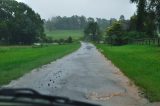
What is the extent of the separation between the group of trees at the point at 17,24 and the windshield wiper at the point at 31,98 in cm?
11631

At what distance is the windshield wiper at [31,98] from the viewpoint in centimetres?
390

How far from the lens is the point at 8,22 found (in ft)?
419

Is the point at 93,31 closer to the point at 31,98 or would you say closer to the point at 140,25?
the point at 140,25

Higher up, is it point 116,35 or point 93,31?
point 116,35

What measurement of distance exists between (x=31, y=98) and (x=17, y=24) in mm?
125777

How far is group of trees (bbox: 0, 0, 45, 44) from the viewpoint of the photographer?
127 m

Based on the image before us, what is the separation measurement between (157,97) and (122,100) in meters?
0.92

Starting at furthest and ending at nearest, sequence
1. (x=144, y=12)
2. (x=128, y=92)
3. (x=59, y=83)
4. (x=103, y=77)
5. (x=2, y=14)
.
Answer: (x=2, y=14), (x=144, y=12), (x=103, y=77), (x=59, y=83), (x=128, y=92)

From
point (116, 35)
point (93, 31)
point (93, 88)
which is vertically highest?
point (93, 88)

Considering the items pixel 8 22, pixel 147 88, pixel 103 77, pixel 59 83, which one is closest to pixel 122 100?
pixel 147 88

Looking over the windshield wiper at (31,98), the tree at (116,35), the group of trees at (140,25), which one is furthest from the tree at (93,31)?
the windshield wiper at (31,98)

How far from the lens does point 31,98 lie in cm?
405

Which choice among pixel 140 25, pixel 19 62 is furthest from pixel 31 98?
pixel 140 25

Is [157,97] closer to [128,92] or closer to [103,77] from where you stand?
[128,92]
